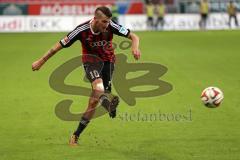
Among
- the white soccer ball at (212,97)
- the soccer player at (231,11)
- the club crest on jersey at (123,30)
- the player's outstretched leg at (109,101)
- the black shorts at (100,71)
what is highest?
the soccer player at (231,11)

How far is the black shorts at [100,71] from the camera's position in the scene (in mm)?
11938

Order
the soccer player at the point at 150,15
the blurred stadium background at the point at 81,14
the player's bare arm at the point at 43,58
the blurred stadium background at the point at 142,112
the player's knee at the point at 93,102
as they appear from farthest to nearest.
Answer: the soccer player at the point at 150,15 → the blurred stadium background at the point at 81,14 → the player's knee at the point at 93,102 → the player's bare arm at the point at 43,58 → the blurred stadium background at the point at 142,112

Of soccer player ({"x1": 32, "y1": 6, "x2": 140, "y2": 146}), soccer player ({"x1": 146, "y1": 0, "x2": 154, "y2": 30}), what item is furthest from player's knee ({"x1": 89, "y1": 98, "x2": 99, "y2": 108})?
soccer player ({"x1": 146, "y1": 0, "x2": 154, "y2": 30})

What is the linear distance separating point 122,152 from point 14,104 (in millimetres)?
6436

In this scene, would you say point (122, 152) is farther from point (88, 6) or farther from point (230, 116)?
point (88, 6)

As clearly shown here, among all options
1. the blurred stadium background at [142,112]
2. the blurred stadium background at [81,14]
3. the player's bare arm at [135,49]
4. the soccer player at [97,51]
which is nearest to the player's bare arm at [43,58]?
the soccer player at [97,51]

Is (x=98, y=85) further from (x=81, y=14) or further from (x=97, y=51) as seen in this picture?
(x=81, y=14)

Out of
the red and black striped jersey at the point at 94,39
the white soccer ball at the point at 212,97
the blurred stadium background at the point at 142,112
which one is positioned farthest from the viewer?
the white soccer ball at the point at 212,97

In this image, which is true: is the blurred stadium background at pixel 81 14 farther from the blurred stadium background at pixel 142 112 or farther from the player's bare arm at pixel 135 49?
the player's bare arm at pixel 135 49

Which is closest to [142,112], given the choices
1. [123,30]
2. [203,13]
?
[123,30]

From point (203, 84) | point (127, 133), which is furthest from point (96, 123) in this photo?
point (203, 84)

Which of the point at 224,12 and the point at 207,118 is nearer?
the point at 207,118

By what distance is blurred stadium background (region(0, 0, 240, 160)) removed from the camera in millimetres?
11375

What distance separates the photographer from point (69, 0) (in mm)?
51625
